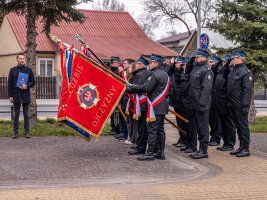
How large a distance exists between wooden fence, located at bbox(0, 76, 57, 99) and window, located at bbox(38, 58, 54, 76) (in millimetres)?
4747

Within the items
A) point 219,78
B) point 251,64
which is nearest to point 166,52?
point 251,64

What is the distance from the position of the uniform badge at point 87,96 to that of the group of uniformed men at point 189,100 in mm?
715

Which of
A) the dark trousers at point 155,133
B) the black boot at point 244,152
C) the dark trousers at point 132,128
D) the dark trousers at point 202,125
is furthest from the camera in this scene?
the dark trousers at point 132,128

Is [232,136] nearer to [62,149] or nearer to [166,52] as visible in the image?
[62,149]

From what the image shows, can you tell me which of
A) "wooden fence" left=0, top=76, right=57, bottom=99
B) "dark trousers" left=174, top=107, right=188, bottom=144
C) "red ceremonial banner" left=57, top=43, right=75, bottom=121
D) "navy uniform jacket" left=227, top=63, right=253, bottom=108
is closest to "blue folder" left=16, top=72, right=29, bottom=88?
"red ceremonial banner" left=57, top=43, right=75, bottom=121

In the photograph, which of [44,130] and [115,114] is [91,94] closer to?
[115,114]

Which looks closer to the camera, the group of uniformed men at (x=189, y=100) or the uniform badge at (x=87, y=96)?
the group of uniformed men at (x=189, y=100)

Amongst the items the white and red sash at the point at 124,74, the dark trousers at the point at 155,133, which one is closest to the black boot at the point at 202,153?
the dark trousers at the point at 155,133

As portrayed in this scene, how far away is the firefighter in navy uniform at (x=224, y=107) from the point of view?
11.7 metres

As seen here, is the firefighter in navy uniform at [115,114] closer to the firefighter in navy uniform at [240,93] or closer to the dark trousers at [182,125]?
the dark trousers at [182,125]

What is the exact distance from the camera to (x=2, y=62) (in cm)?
4238

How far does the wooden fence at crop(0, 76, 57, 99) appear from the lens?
34.7 metres

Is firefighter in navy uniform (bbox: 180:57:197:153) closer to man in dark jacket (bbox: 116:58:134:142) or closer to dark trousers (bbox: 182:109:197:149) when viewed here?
dark trousers (bbox: 182:109:197:149)

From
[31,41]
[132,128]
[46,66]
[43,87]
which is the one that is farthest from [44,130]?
[46,66]
